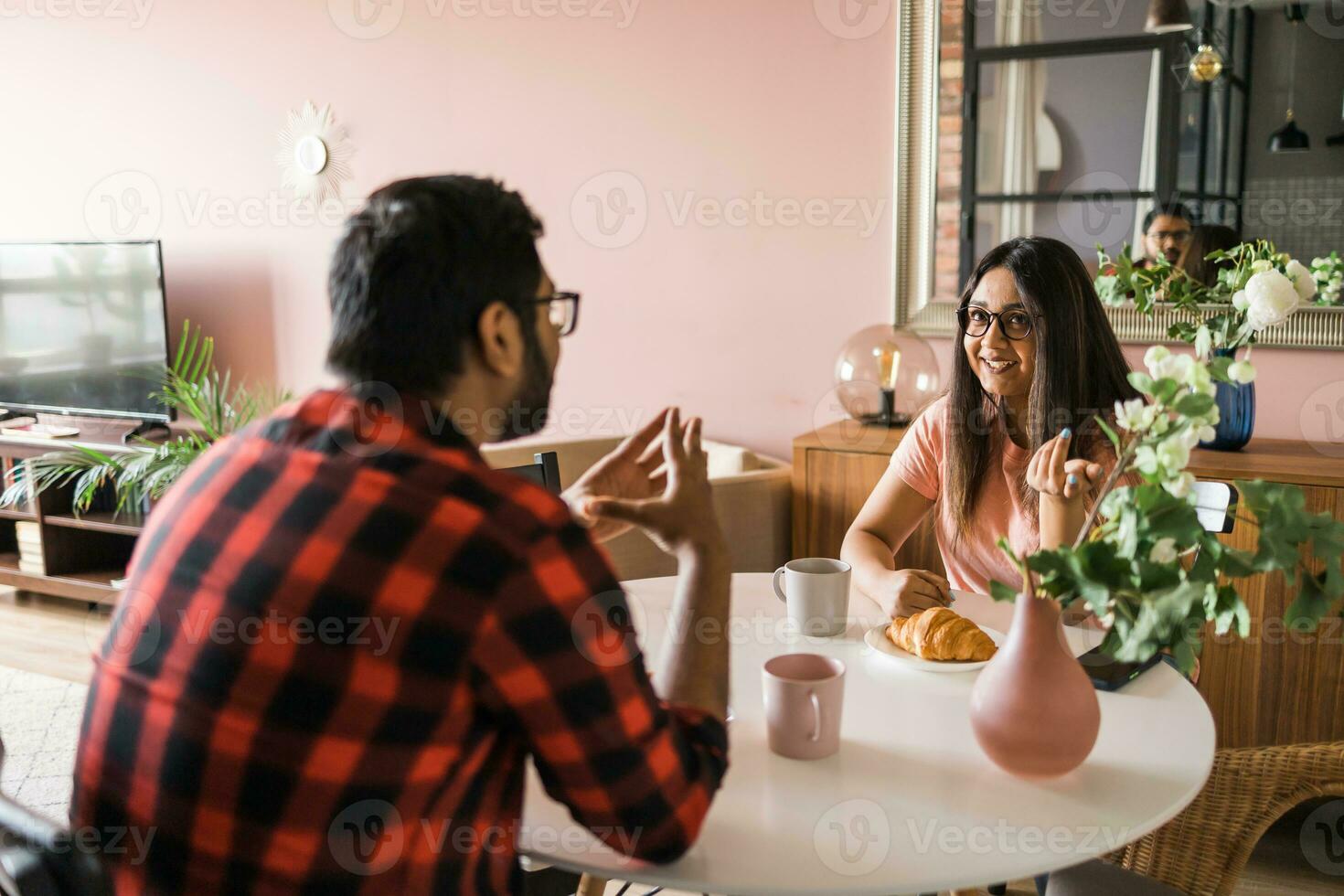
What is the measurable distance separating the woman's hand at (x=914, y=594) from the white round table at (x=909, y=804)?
0.20 meters

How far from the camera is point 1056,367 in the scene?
6.21 feet

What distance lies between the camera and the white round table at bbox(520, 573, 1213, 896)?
0.95 metres

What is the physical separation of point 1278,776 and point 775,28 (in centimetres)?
250

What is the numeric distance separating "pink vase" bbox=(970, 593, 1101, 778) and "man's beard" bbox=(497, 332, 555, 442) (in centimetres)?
48

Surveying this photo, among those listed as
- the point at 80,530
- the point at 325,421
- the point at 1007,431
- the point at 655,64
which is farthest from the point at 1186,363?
the point at 80,530

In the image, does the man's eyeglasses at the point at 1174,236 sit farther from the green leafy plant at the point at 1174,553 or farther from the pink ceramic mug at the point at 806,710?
the pink ceramic mug at the point at 806,710

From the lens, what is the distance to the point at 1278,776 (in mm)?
1327

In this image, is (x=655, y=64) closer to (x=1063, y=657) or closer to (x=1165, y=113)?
(x=1165, y=113)

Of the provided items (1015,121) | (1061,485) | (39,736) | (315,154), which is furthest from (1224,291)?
(39,736)

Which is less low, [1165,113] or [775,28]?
[775,28]

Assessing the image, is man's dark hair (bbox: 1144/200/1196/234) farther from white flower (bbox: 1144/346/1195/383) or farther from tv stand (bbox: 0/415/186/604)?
tv stand (bbox: 0/415/186/604)

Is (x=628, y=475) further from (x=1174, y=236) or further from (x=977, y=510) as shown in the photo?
(x=1174, y=236)

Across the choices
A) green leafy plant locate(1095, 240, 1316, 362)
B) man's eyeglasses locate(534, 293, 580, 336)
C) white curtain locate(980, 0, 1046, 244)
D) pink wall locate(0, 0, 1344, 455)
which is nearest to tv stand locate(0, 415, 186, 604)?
pink wall locate(0, 0, 1344, 455)

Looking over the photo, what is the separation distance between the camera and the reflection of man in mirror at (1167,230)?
270cm
